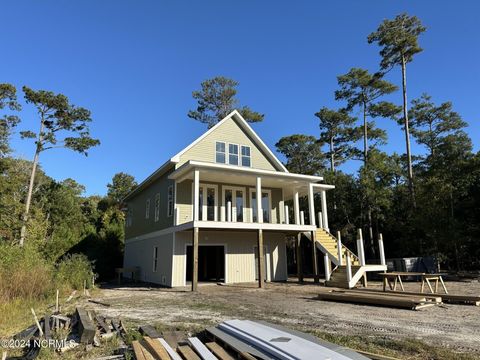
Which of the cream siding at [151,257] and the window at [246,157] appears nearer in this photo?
the cream siding at [151,257]

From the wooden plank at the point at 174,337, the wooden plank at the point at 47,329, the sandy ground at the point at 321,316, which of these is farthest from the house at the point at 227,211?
the wooden plank at the point at 174,337

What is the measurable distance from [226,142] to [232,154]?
2.50 ft

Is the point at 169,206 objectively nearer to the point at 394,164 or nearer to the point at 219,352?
the point at 219,352

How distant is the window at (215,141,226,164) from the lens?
1860cm

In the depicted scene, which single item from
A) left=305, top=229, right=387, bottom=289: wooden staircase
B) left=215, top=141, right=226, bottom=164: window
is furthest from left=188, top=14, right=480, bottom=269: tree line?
left=215, top=141, right=226, bottom=164: window

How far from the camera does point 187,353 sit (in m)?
4.92

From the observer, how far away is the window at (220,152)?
1860 cm

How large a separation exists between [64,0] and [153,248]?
506 inches

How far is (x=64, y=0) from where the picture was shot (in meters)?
13.1

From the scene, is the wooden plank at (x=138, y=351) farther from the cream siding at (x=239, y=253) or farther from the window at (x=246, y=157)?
the window at (x=246, y=157)

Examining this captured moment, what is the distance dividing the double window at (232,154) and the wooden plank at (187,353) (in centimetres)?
1377

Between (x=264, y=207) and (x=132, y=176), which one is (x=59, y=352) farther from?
(x=132, y=176)

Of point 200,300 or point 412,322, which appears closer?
point 412,322

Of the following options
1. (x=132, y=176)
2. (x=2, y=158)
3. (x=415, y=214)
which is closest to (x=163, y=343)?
(x=415, y=214)
